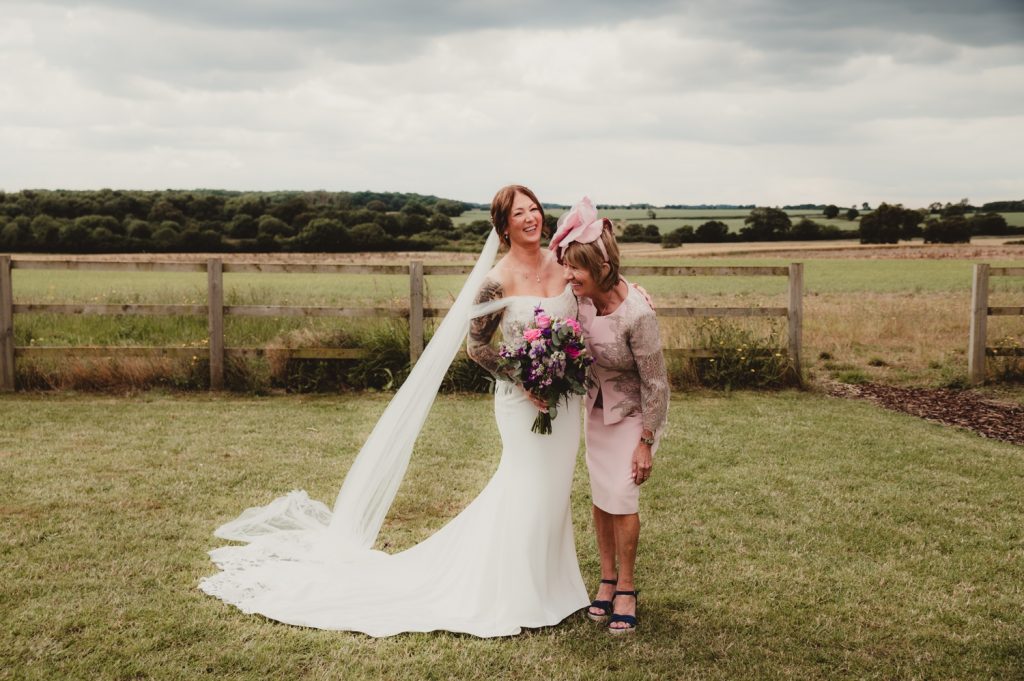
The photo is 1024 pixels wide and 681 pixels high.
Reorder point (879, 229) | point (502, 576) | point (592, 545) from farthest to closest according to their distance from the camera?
point (879, 229) < point (592, 545) < point (502, 576)

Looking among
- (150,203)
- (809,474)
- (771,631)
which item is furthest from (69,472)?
(150,203)

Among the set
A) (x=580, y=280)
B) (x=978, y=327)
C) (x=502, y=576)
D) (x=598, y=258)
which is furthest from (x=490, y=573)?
(x=978, y=327)

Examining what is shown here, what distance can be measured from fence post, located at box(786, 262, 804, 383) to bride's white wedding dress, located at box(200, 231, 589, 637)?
686cm

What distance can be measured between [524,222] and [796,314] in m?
7.14

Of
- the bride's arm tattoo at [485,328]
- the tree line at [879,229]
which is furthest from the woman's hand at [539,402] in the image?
the tree line at [879,229]

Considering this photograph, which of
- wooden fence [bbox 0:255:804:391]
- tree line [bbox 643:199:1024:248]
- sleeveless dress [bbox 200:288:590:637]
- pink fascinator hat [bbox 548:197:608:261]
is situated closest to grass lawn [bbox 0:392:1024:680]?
sleeveless dress [bbox 200:288:590:637]

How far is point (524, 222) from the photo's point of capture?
423 cm

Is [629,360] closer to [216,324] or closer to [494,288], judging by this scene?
[494,288]

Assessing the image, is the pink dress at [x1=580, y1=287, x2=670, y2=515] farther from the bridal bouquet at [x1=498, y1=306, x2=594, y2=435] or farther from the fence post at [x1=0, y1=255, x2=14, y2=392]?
the fence post at [x1=0, y1=255, x2=14, y2=392]

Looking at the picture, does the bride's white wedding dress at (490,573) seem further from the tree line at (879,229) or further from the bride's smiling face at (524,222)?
the tree line at (879,229)

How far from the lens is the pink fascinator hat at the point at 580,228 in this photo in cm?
393

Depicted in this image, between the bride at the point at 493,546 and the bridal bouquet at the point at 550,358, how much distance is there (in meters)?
0.19

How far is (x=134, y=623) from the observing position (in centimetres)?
408

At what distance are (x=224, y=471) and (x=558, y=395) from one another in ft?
12.3
